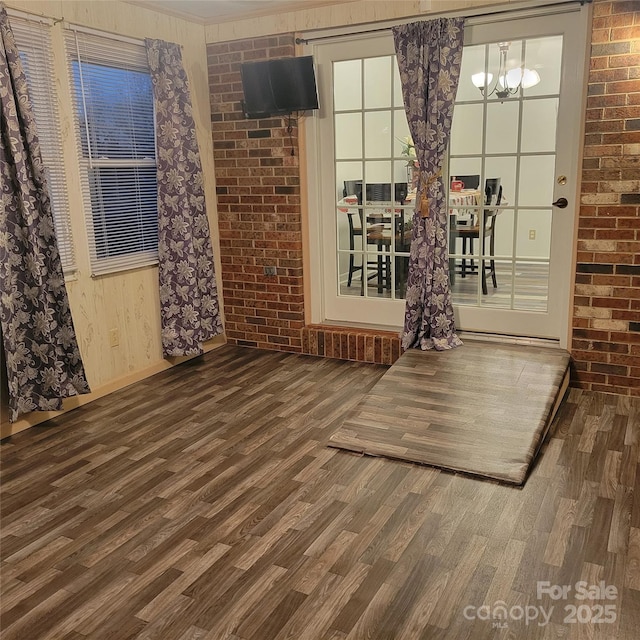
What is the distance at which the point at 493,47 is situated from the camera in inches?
147

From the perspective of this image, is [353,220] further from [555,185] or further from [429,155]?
[555,185]

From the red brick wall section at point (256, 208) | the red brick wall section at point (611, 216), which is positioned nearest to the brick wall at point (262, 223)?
the red brick wall section at point (256, 208)

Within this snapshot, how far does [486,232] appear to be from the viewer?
398 cm

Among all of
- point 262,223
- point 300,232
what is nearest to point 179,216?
point 262,223

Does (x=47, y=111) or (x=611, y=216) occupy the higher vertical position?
(x=47, y=111)

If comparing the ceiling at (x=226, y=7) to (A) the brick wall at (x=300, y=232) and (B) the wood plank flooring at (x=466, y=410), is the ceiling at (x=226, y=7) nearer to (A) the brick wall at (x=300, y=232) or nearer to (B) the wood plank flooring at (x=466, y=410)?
(A) the brick wall at (x=300, y=232)

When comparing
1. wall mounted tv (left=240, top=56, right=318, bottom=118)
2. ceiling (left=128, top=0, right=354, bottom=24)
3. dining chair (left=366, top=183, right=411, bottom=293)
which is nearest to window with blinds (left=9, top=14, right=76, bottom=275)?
ceiling (left=128, top=0, right=354, bottom=24)

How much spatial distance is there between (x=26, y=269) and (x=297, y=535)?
2023 millimetres

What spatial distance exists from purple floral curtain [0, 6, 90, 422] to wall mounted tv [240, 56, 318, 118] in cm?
158

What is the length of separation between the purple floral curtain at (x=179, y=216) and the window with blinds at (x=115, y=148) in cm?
11

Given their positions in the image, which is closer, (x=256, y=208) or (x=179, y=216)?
(x=179, y=216)

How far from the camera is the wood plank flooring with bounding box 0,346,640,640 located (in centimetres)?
191

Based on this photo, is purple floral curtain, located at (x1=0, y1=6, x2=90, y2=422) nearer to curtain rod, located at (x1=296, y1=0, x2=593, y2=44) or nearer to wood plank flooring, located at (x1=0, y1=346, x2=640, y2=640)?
wood plank flooring, located at (x1=0, y1=346, x2=640, y2=640)

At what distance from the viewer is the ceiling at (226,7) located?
396cm
